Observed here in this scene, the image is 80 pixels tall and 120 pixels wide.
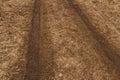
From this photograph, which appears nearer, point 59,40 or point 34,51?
point 34,51

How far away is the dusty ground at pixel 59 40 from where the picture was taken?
9.90 meters

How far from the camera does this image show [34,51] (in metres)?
10.5

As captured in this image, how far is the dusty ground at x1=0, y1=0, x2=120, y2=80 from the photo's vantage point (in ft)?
32.5

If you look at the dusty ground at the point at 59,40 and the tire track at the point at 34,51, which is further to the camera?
the dusty ground at the point at 59,40

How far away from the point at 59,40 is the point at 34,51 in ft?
5.05

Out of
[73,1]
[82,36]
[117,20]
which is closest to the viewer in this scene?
[82,36]

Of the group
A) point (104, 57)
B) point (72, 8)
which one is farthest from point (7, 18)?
point (104, 57)

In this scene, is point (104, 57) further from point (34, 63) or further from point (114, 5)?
point (114, 5)

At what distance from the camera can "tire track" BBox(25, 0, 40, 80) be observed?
959 cm

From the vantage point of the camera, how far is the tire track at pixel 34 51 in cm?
959

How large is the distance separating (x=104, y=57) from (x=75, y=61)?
145 centimetres

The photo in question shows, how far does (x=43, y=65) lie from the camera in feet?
32.8

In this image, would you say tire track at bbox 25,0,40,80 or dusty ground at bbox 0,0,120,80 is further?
dusty ground at bbox 0,0,120,80

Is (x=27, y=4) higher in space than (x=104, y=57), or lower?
higher
